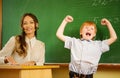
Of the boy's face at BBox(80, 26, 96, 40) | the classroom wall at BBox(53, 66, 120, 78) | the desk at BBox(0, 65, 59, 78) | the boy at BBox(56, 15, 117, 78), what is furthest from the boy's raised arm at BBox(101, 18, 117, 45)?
the desk at BBox(0, 65, 59, 78)

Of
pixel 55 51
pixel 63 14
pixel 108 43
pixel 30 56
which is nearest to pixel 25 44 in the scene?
pixel 30 56

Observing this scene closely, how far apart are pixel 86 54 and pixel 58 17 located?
2.45 feet

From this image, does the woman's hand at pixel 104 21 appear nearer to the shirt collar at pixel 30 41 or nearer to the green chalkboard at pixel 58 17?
the green chalkboard at pixel 58 17

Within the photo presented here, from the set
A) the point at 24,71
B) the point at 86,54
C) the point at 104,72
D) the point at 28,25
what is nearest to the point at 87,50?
the point at 86,54

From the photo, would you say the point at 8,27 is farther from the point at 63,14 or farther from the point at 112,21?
the point at 112,21

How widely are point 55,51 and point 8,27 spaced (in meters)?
0.73

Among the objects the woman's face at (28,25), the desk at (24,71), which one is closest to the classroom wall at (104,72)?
the desk at (24,71)

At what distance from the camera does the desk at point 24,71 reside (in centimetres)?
233

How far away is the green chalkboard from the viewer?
9.27 ft

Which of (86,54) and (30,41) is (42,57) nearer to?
(30,41)

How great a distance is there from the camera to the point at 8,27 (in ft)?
10.9

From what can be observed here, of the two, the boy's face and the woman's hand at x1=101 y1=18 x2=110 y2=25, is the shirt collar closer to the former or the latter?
the boy's face

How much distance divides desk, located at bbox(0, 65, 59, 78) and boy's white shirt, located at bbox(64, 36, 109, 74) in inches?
11.2

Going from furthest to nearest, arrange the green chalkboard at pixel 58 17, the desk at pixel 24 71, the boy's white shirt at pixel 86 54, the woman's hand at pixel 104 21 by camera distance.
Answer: the green chalkboard at pixel 58 17 < the woman's hand at pixel 104 21 < the boy's white shirt at pixel 86 54 < the desk at pixel 24 71
